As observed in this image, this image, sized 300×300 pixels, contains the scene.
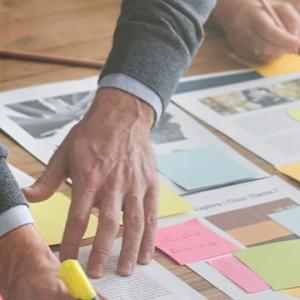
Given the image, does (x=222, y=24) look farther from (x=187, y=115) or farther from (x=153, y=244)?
(x=153, y=244)

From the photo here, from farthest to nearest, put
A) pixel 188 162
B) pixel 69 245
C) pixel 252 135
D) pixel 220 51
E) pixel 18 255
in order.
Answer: pixel 220 51 < pixel 252 135 < pixel 188 162 < pixel 69 245 < pixel 18 255

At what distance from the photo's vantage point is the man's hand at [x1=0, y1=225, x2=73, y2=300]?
3.28 ft

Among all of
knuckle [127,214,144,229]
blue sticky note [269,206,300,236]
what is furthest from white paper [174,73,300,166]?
knuckle [127,214,144,229]

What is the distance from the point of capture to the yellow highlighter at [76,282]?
0.95 m

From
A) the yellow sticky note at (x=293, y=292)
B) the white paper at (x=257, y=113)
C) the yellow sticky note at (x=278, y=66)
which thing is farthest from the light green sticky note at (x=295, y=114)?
the yellow sticky note at (x=293, y=292)

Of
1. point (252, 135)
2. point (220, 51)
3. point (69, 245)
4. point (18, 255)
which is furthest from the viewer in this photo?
point (220, 51)

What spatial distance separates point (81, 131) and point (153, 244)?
0.56 feet

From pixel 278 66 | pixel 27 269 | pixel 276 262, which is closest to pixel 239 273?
pixel 276 262

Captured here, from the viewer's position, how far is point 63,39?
1.77 m

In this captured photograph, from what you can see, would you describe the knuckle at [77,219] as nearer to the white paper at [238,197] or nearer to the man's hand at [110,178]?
the man's hand at [110,178]

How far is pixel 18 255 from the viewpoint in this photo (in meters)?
1.04

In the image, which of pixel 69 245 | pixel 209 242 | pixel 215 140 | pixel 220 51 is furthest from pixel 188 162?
pixel 220 51

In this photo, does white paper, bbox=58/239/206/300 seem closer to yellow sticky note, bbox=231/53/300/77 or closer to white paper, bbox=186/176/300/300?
white paper, bbox=186/176/300/300

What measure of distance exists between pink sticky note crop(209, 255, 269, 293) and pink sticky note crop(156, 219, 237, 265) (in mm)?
16
